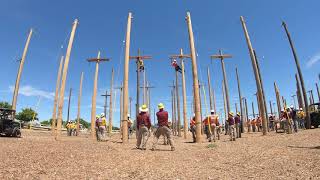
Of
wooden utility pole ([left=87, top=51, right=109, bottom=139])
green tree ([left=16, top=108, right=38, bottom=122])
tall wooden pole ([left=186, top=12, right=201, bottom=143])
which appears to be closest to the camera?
tall wooden pole ([left=186, top=12, right=201, bottom=143])

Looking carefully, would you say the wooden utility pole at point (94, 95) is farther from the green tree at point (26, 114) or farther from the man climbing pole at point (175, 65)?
the green tree at point (26, 114)

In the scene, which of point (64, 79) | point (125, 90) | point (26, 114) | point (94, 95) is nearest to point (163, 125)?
point (125, 90)

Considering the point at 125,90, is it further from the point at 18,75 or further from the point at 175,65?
the point at 18,75

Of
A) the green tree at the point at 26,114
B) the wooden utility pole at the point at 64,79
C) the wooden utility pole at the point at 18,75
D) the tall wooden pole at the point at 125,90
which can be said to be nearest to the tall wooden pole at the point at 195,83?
the tall wooden pole at the point at 125,90

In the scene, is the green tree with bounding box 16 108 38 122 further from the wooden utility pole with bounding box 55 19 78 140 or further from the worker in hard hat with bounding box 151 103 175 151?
the worker in hard hat with bounding box 151 103 175 151

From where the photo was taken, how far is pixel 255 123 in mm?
37406

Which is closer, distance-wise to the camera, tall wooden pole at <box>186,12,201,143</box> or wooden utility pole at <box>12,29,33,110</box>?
tall wooden pole at <box>186,12,201,143</box>

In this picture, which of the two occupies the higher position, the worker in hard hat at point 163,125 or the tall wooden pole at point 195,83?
the tall wooden pole at point 195,83

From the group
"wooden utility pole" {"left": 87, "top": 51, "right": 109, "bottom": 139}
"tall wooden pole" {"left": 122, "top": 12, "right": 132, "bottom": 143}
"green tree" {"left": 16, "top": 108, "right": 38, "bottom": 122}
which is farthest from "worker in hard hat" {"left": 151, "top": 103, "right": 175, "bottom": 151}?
"green tree" {"left": 16, "top": 108, "right": 38, "bottom": 122}

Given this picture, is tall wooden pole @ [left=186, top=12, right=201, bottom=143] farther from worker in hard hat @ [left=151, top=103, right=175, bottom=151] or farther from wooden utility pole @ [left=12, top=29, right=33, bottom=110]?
wooden utility pole @ [left=12, top=29, right=33, bottom=110]

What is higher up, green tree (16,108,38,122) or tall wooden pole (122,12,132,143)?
green tree (16,108,38,122)

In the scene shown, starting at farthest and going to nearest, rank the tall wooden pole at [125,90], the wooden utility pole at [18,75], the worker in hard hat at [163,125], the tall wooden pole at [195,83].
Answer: the wooden utility pole at [18,75], the tall wooden pole at [195,83], the tall wooden pole at [125,90], the worker in hard hat at [163,125]

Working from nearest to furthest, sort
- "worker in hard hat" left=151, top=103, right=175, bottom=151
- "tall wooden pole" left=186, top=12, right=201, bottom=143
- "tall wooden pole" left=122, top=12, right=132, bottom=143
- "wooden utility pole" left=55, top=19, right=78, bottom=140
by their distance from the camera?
"worker in hard hat" left=151, top=103, right=175, bottom=151 < "tall wooden pole" left=122, top=12, right=132, bottom=143 < "tall wooden pole" left=186, top=12, right=201, bottom=143 < "wooden utility pole" left=55, top=19, right=78, bottom=140

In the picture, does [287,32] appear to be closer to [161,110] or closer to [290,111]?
[290,111]
